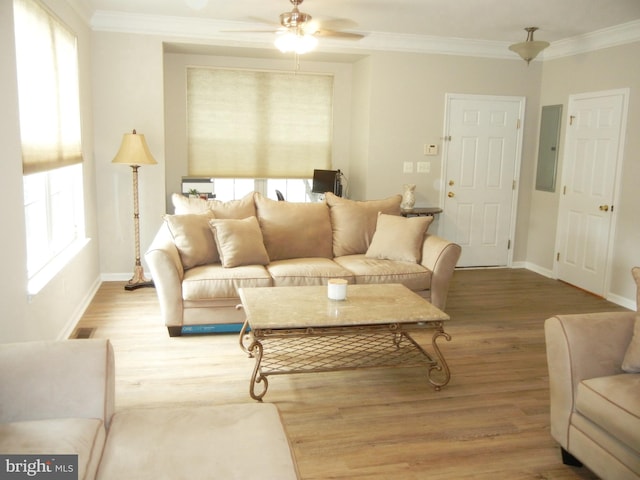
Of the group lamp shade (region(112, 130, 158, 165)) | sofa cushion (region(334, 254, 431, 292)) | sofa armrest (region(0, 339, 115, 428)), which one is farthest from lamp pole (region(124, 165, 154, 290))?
sofa armrest (region(0, 339, 115, 428))

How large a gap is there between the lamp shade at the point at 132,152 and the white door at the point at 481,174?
11.0 ft

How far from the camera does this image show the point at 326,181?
6410 mm

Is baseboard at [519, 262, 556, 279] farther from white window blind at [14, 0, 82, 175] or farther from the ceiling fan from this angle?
white window blind at [14, 0, 82, 175]

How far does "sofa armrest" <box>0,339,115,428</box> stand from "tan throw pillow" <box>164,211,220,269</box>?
2.21 metres

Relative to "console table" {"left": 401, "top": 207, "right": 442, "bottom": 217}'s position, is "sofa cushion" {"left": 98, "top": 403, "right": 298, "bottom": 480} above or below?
below

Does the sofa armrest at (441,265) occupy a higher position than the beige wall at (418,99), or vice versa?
the beige wall at (418,99)

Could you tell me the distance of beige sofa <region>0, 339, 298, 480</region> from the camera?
166 centimetres

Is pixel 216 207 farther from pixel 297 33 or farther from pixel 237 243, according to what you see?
pixel 297 33

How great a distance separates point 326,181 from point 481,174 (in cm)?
184

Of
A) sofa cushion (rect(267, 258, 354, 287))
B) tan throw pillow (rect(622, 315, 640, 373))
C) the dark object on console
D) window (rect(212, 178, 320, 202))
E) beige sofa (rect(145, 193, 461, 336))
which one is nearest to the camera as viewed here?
tan throw pillow (rect(622, 315, 640, 373))

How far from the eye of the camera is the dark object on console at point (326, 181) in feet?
21.0

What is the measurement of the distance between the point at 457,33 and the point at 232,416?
504 cm

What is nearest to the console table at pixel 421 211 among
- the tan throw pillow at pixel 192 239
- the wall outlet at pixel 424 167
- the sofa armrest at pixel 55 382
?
the wall outlet at pixel 424 167

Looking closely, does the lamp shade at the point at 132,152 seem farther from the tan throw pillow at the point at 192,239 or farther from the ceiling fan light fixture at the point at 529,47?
the ceiling fan light fixture at the point at 529,47
